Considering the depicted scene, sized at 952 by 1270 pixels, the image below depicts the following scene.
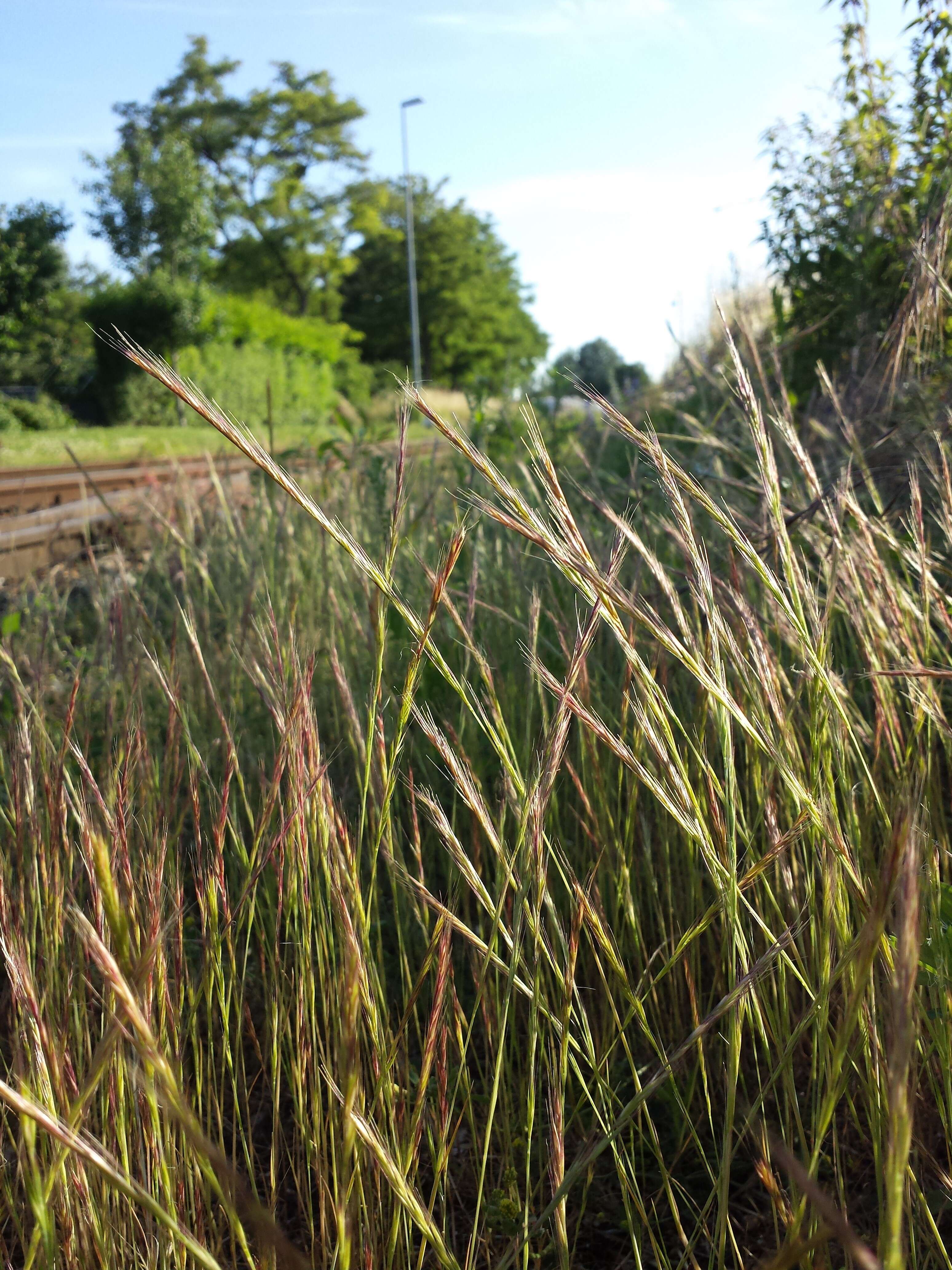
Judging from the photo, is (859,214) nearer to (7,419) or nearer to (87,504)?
(87,504)

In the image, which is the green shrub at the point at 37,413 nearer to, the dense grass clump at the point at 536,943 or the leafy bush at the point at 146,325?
the leafy bush at the point at 146,325

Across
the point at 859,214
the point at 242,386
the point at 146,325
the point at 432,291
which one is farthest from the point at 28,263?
the point at 859,214

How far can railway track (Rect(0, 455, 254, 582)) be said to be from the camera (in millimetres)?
4074

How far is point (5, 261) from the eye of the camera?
83.9ft

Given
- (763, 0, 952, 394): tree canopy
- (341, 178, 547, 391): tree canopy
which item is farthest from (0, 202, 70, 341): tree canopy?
(763, 0, 952, 394): tree canopy

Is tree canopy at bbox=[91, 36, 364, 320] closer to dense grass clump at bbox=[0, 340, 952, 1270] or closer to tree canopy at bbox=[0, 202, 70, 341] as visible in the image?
tree canopy at bbox=[0, 202, 70, 341]

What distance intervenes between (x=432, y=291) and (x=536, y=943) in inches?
1819

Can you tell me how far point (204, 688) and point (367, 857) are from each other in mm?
1021

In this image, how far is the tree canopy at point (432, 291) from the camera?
43.9m

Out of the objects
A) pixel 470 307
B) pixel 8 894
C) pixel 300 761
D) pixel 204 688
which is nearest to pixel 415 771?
pixel 204 688

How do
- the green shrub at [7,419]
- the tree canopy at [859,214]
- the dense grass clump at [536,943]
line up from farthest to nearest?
the green shrub at [7,419] < the tree canopy at [859,214] < the dense grass clump at [536,943]

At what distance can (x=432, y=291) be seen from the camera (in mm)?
44219

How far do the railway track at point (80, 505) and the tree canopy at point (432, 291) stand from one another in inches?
1393

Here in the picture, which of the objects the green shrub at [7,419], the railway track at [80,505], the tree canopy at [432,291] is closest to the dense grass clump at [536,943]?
the railway track at [80,505]
